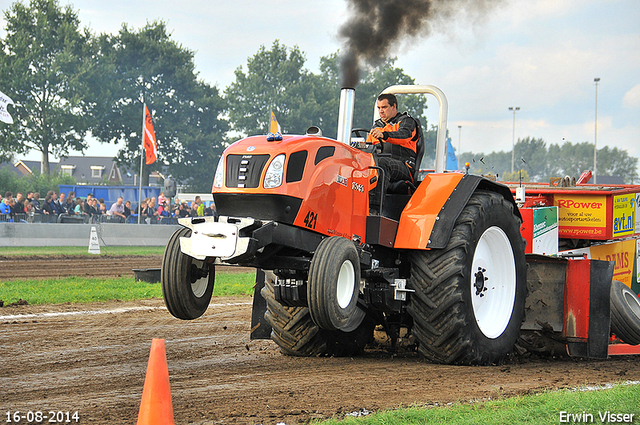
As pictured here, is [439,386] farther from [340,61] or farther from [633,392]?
[340,61]

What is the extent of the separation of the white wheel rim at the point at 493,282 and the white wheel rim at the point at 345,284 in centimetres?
152

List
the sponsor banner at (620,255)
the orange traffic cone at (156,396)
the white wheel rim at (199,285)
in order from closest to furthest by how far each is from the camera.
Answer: the orange traffic cone at (156,396), the white wheel rim at (199,285), the sponsor banner at (620,255)

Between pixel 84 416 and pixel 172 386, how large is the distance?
93 cm

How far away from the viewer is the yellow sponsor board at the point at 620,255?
323 inches

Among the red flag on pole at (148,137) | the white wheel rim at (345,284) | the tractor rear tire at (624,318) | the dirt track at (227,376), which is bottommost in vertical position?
the dirt track at (227,376)

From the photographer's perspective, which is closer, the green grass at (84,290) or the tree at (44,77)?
the green grass at (84,290)

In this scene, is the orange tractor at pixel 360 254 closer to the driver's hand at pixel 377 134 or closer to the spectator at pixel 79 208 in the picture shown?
the driver's hand at pixel 377 134

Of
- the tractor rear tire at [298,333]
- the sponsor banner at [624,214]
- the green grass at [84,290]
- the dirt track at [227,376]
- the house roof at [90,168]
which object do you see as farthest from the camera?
the house roof at [90,168]

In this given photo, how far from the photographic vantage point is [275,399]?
442 centimetres

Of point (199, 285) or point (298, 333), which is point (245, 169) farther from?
point (298, 333)

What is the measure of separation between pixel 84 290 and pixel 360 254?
Answer: 7.30 m

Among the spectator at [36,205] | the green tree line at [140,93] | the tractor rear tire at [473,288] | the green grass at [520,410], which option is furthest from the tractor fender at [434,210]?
the green tree line at [140,93]

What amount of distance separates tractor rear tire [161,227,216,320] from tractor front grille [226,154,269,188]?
541 mm

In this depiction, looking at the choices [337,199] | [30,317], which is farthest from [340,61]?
[30,317]
